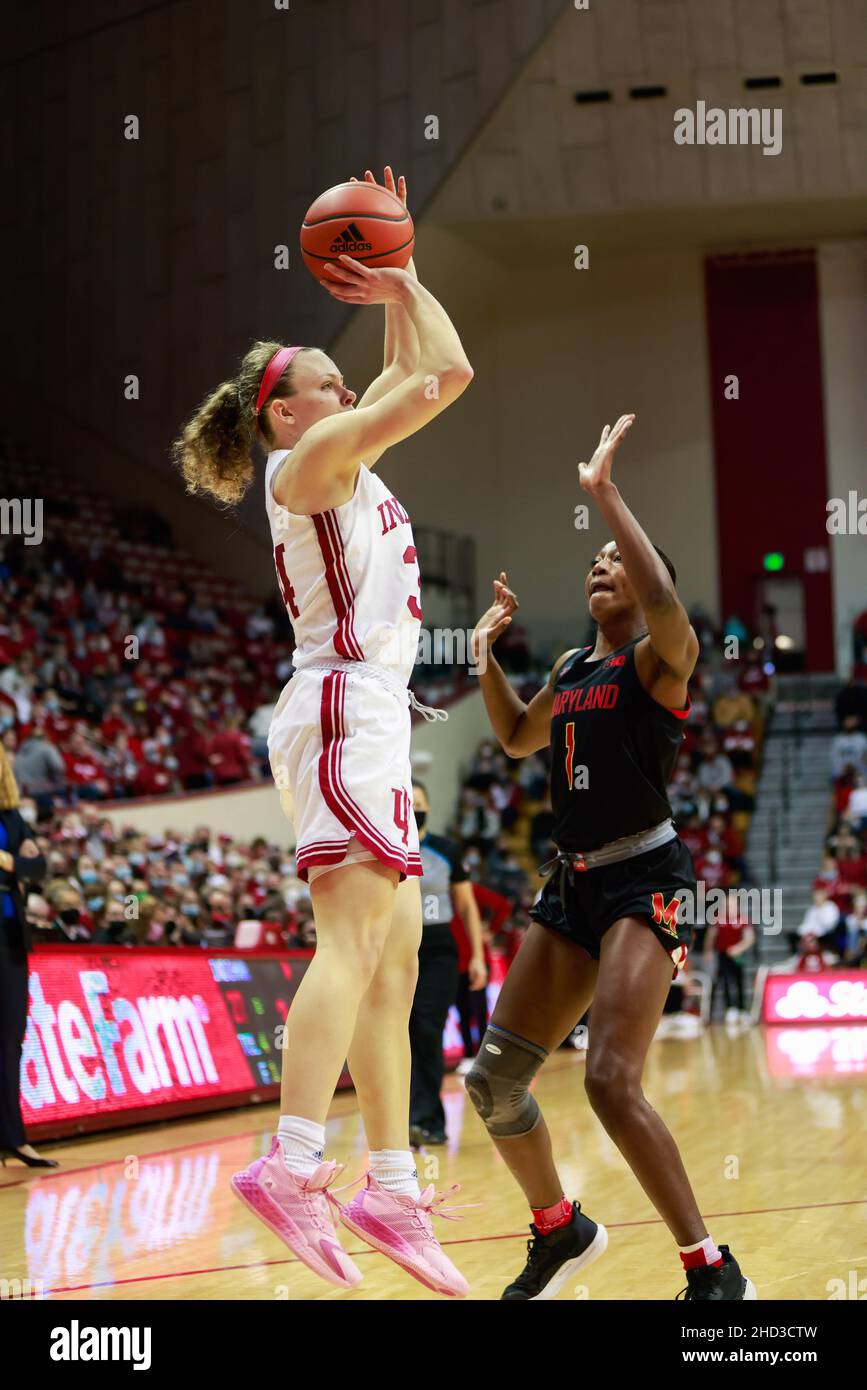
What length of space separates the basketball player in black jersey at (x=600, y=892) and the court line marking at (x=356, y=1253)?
0.64 metres

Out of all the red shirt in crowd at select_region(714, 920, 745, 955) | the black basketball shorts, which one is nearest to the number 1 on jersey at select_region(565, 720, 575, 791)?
the black basketball shorts

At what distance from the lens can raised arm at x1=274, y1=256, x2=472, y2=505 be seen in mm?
3926

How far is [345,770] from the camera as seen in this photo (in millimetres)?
4023

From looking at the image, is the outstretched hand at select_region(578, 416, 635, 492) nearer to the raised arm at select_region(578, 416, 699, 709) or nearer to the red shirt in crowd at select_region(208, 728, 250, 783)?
the raised arm at select_region(578, 416, 699, 709)

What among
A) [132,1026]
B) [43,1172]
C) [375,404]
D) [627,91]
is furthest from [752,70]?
[375,404]

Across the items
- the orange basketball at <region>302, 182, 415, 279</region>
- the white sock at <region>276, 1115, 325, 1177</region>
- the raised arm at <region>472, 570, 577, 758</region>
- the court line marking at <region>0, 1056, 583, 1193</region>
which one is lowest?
the court line marking at <region>0, 1056, 583, 1193</region>

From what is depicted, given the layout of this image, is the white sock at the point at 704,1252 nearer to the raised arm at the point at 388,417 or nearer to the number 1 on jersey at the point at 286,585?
the number 1 on jersey at the point at 286,585

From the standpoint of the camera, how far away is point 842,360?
28.2m

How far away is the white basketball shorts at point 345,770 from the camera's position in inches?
157

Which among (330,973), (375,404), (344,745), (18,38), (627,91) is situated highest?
(18,38)

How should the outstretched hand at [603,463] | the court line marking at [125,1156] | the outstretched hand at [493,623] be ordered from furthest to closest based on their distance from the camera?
the court line marking at [125,1156] → the outstretched hand at [493,623] → the outstretched hand at [603,463]

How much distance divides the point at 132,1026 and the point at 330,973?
241 inches

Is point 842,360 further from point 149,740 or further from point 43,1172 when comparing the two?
point 43,1172

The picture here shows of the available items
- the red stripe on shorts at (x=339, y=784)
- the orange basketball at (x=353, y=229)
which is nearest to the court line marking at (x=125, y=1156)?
the red stripe on shorts at (x=339, y=784)
